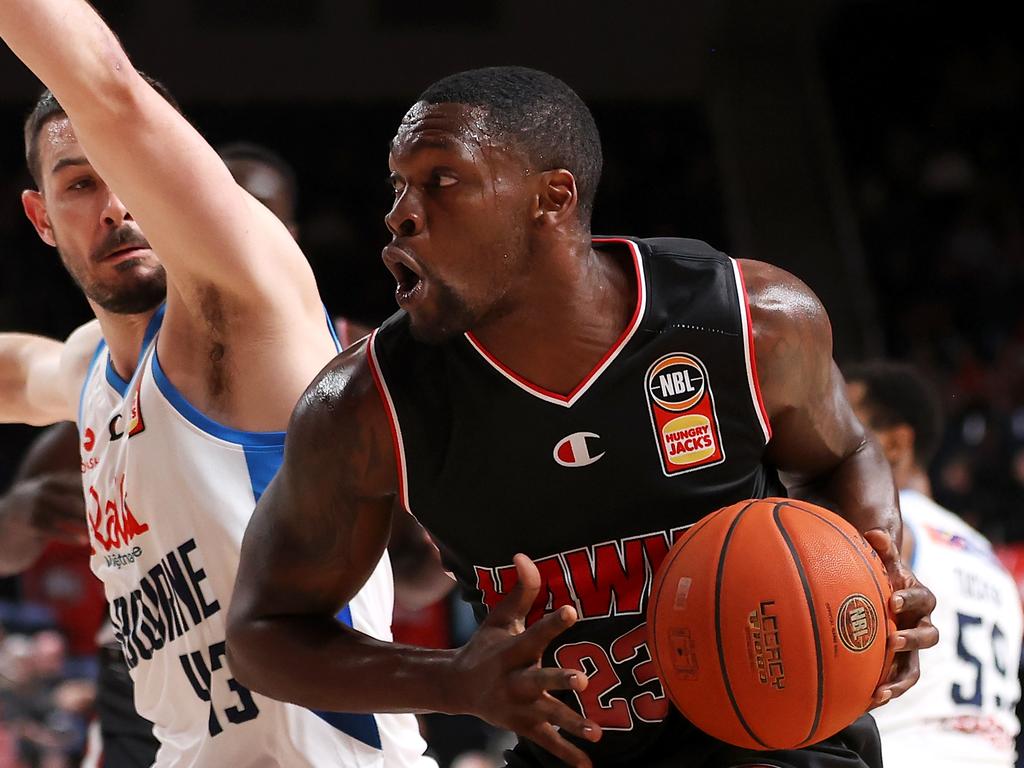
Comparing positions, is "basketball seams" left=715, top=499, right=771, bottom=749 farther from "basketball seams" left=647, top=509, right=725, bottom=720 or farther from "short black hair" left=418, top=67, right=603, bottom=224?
"short black hair" left=418, top=67, right=603, bottom=224

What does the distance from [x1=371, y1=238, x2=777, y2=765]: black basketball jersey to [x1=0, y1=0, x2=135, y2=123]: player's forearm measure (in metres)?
0.68

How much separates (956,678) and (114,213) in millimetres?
2803

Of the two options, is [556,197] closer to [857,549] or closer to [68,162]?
[857,549]

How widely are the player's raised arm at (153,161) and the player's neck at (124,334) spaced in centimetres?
35

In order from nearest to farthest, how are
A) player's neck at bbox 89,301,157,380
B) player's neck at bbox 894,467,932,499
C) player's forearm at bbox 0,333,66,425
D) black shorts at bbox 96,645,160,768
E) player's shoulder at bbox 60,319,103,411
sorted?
player's neck at bbox 89,301,157,380 → player's shoulder at bbox 60,319,103,411 → player's forearm at bbox 0,333,66,425 → black shorts at bbox 96,645,160,768 → player's neck at bbox 894,467,932,499

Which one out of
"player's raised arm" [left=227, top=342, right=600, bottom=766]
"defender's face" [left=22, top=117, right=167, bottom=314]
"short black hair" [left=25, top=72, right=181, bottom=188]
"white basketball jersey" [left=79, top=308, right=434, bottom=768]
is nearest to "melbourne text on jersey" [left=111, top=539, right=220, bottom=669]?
"white basketball jersey" [left=79, top=308, right=434, bottom=768]

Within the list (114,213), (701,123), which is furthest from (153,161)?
(701,123)

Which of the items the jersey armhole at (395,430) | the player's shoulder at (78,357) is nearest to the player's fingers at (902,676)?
the jersey armhole at (395,430)

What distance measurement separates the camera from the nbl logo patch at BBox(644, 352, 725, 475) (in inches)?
96.7

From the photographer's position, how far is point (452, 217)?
2346 mm

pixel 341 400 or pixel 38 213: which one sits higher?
pixel 38 213

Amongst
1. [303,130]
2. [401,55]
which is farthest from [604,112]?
[303,130]

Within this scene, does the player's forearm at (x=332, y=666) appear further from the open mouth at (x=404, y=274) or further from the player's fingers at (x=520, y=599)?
the open mouth at (x=404, y=274)

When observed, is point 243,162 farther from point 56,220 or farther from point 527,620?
point 527,620
